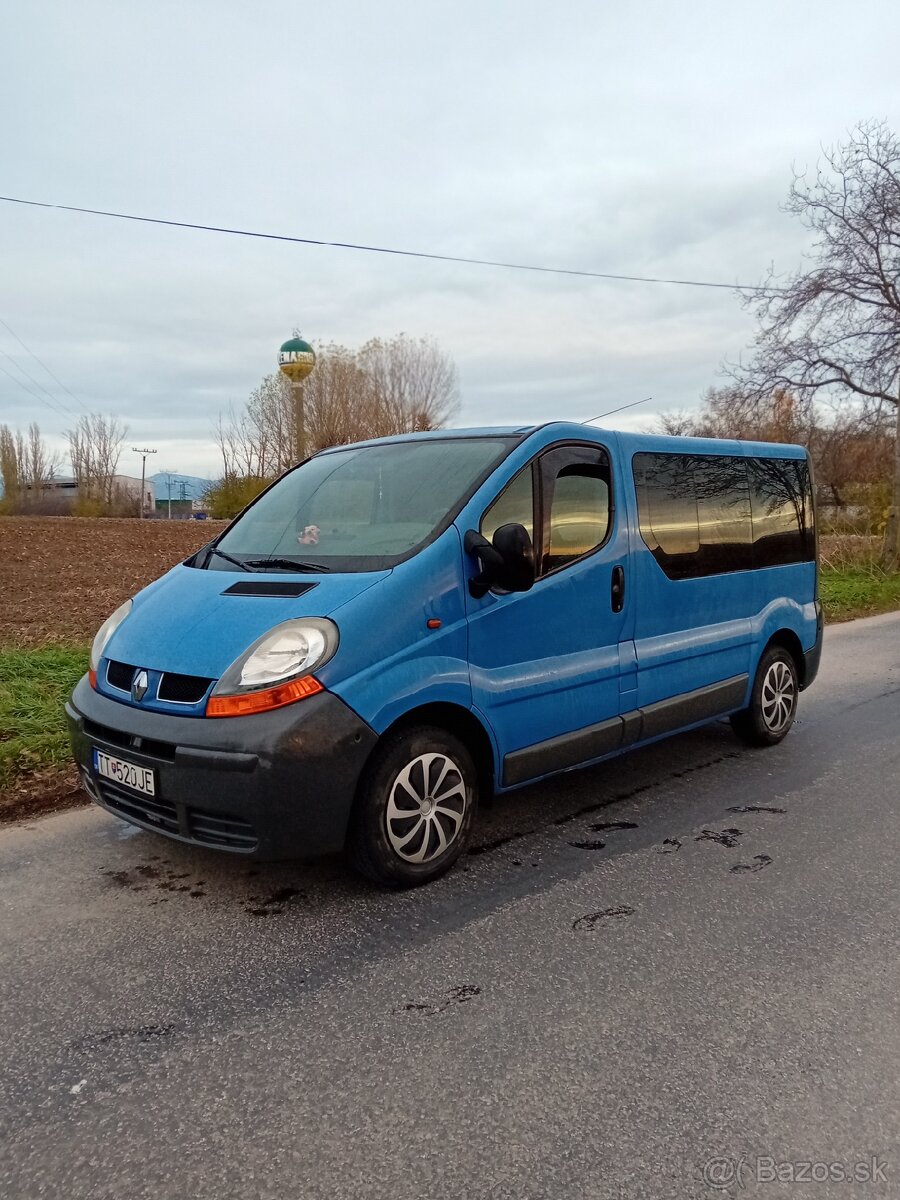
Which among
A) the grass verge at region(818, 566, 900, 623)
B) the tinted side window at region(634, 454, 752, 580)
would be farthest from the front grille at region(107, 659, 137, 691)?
the grass verge at region(818, 566, 900, 623)

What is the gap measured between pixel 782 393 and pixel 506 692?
17.3m

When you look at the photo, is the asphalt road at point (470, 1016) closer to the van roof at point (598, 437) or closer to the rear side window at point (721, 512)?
the rear side window at point (721, 512)

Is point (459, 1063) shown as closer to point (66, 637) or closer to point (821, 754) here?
point (821, 754)

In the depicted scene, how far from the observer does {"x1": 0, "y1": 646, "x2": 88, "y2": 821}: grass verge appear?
4.51m

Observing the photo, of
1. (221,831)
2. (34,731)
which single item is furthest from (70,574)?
(221,831)

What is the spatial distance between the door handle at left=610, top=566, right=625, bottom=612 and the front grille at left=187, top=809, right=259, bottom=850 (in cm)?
203

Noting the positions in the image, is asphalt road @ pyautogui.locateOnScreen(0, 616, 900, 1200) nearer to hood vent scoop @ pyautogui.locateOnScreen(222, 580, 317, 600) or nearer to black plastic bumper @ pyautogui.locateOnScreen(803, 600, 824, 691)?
hood vent scoop @ pyautogui.locateOnScreen(222, 580, 317, 600)

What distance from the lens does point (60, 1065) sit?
2.38 meters

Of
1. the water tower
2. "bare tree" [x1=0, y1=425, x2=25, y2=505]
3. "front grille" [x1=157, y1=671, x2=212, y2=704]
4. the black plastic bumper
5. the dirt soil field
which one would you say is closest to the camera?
"front grille" [x1=157, y1=671, x2=212, y2=704]

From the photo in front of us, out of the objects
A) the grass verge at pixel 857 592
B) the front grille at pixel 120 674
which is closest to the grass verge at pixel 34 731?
the front grille at pixel 120 674

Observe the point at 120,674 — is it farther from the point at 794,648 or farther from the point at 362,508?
the point at 794,648

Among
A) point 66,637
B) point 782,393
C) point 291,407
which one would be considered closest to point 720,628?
point 66,637

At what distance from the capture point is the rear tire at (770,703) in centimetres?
540

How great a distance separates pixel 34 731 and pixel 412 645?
3.09 m
